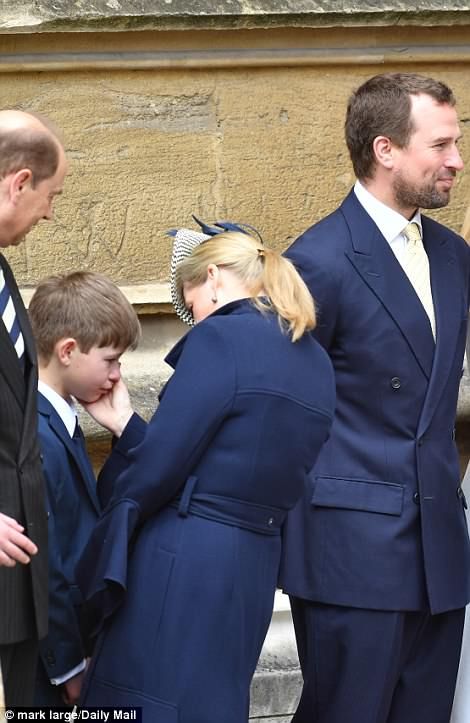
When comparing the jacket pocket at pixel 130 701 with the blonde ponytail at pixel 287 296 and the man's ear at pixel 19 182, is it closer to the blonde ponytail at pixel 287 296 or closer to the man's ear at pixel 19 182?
the blonde ponytail at pixel 287 296

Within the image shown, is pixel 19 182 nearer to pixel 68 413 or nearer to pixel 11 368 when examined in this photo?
pixel 11 368

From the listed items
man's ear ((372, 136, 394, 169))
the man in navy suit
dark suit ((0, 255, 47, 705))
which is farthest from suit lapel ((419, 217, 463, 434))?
dark suit ((0, 255, 47, 705))

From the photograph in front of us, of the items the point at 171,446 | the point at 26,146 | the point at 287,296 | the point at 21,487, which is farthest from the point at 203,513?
the point at 26,146

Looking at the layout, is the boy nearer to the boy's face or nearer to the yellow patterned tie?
the boy's face

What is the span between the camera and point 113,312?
3.42 meters

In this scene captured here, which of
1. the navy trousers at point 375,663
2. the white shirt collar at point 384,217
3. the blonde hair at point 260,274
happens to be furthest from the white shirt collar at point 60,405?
the white shirt collar at point 384,217

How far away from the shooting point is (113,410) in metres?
3.48

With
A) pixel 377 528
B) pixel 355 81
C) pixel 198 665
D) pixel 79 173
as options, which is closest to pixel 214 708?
pixel 198 665

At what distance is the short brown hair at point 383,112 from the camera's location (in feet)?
12.0

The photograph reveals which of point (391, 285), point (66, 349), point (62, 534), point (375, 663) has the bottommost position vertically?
point (375, 663)

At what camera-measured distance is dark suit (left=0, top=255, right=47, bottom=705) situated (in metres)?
2.95

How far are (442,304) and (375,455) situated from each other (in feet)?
1.35

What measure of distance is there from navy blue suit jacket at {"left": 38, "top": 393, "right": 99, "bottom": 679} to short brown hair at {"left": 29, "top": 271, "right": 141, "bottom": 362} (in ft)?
0.50

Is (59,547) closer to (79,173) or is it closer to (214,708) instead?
(214,708)
